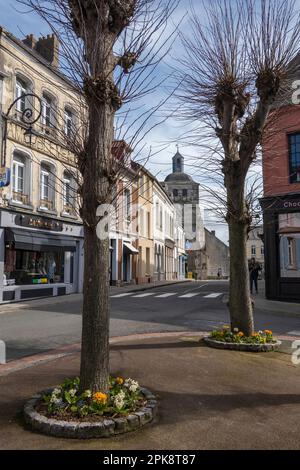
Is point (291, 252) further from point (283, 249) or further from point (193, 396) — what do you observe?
point (193, 396)

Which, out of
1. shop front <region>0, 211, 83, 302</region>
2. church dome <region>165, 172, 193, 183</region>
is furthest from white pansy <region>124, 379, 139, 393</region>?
church dome <region>165, 172, 193, 183</region>

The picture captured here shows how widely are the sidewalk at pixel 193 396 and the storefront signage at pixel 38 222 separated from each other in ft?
33.9

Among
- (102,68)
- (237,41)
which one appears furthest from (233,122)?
(102,68)

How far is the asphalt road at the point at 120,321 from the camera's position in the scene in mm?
8442

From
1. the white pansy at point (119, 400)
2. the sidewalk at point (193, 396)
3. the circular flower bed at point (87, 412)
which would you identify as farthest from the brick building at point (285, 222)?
the white pansy at point (119, 400)

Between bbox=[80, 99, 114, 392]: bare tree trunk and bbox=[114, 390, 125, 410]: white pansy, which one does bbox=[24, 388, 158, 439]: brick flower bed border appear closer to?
bbox=[114, 390, 125, 410]: white pansy

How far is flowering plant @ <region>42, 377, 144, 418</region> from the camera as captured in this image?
3.96 meters

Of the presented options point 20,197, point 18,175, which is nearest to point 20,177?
point 18,175

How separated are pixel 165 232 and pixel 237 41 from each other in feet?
113

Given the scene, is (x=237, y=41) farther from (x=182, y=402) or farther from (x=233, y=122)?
(x=182, y=402)

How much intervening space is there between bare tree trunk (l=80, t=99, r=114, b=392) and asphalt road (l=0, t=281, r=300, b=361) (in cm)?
321
